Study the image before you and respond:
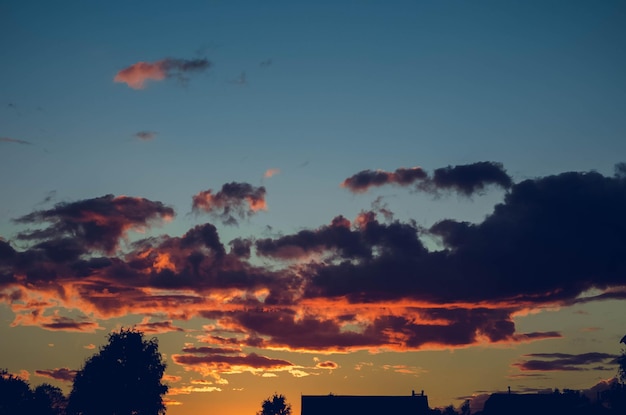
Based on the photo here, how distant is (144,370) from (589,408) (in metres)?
66.0

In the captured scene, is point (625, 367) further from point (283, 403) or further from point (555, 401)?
point (283, 403)

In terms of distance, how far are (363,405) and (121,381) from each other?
3686 cm

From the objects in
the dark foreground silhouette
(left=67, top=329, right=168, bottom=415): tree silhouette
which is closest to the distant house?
the dark foreground silhouette

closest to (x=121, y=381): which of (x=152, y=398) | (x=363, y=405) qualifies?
(x=152, y=398)

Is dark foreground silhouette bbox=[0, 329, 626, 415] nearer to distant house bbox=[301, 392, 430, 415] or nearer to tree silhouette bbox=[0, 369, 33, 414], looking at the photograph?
distant house bbox=[301, 392, 430, 415]

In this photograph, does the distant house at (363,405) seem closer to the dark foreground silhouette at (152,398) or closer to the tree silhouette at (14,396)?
the dark foreground silhouette at (152,398)

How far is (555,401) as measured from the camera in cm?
9669

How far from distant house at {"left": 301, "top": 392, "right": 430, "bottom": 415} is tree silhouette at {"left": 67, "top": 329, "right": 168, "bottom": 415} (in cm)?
2391

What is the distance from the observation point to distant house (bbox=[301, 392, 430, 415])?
3748 inches

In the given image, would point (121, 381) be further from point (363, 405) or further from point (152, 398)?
point (363, 405)

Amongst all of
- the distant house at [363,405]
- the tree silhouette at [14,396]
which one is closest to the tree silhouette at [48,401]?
the tree silhouette at [14,396]

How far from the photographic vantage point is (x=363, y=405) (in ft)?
315

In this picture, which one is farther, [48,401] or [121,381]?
[48,401]

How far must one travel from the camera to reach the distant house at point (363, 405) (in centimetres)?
9519
